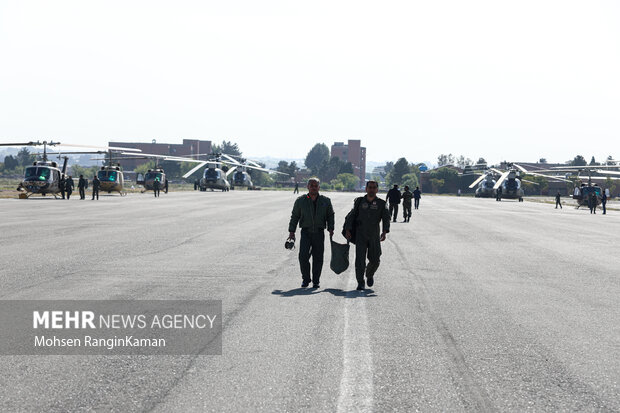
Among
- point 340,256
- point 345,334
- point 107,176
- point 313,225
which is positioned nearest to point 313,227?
point 313,225

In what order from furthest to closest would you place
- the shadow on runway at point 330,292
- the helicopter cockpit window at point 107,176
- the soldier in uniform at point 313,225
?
1. the helicopter cockpit window at point 107,176
2. the soldier in uniform at point 313,225
3. the shadow on runway at point 330,292

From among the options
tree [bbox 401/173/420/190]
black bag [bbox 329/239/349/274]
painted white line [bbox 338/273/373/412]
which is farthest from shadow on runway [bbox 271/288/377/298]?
tree [bbox 401/173/420/190]

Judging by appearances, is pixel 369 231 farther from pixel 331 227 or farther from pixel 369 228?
pixel 331 227

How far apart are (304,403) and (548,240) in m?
17.2

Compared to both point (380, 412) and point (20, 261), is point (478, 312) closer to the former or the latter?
point (380, 412)

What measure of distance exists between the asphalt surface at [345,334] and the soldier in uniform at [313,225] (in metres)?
0.39

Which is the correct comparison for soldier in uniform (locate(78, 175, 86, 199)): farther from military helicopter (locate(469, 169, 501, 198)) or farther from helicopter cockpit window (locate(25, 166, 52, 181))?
military helicopter (locate(469, 169, 501, 198))

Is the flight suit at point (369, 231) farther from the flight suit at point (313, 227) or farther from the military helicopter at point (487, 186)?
the military helicopter at point (487, 186)

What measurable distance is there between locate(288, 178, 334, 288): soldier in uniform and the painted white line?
1.60 metres

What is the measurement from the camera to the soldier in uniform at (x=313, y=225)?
995 centimetres

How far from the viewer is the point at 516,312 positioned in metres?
8.32

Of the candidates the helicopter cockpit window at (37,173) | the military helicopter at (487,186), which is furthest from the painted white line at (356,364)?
the military helicopter at (487,186)

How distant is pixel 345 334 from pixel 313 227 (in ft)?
10.9

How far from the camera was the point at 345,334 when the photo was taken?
6.81 meters
